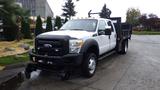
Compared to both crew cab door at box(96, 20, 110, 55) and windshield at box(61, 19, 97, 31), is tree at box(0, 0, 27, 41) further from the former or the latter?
windshield at box(61, 19, 97, 31)

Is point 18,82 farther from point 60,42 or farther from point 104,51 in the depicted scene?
point 104,51

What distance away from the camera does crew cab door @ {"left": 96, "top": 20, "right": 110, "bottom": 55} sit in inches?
342

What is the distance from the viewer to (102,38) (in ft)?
29.2

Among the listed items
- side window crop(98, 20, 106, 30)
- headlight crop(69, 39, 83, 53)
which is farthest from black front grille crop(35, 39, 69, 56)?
side window crop(98, 20, 106, 30)

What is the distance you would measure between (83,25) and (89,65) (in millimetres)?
1903

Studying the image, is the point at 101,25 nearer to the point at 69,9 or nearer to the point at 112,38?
the point at 112,38

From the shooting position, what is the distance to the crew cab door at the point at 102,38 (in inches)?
A: 342

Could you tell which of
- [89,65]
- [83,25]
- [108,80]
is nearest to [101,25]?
[83,25]

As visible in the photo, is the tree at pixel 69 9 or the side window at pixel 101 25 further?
the tree at pixel 69 9

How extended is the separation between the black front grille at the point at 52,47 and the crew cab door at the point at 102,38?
1782mm

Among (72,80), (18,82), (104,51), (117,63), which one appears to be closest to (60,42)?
(72,80)

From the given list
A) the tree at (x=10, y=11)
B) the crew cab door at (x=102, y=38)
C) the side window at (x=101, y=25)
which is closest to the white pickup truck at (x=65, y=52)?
the crew cab door at (x=102, y=38)

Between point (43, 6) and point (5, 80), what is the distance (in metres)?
86.7

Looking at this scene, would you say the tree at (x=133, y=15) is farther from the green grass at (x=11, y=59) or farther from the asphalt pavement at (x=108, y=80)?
the asphalt pavement at (x=108, y=80)
